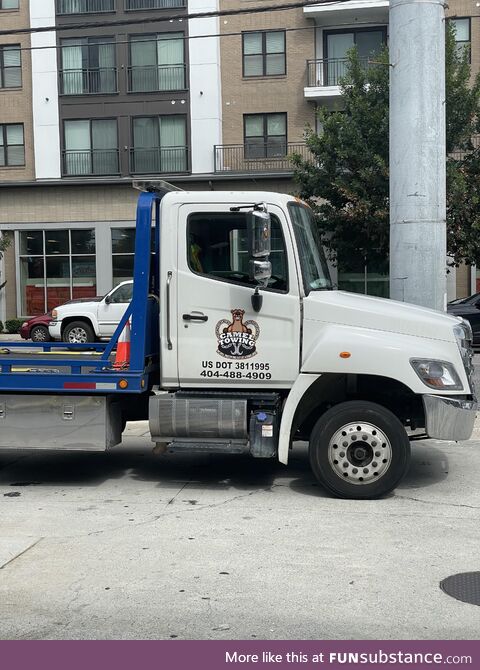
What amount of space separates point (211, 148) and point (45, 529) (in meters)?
26.9

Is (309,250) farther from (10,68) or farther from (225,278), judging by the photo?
(10,68)

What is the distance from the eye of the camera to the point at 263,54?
1241 inches

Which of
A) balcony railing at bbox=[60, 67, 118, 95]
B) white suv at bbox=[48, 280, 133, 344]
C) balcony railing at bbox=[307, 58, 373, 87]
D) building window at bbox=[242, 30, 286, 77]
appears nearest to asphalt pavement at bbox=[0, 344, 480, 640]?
white suv at bbox=[48, 280, 133, 344]

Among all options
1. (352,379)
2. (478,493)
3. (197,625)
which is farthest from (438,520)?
(197,625)

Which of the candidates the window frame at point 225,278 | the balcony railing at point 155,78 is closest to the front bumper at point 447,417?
the window frame at point 225,278

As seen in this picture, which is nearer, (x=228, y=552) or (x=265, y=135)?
(x=228, y=552)

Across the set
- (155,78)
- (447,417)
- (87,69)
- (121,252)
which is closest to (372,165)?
(155,78)

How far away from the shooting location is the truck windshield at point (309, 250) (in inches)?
290

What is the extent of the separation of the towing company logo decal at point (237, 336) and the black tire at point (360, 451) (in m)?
0.93

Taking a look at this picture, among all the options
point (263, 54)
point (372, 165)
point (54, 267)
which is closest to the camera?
point (372, 165)

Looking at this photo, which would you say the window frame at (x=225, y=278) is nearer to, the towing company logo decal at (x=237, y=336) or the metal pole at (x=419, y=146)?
the towing company logo decal at (x=237, y=336)

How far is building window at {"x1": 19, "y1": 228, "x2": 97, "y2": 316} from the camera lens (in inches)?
1292

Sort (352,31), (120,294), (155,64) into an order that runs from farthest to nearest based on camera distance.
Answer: (155,64) < (352,31) < (120,294)

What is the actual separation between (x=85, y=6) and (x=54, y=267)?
34.0ft
